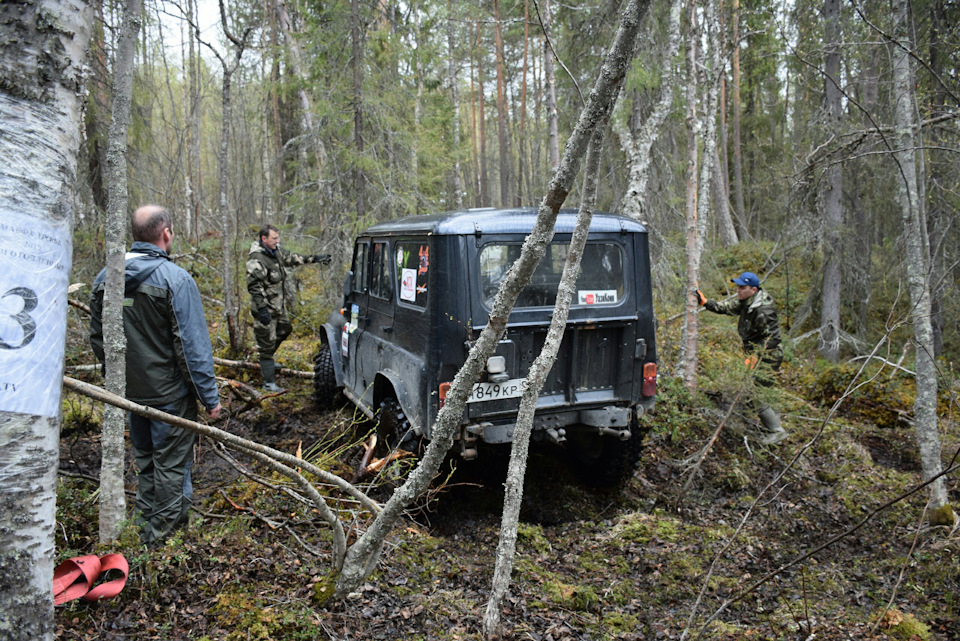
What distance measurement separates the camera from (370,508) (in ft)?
9.50

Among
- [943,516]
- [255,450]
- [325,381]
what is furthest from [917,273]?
[325,381]

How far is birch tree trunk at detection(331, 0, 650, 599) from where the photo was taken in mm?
2211

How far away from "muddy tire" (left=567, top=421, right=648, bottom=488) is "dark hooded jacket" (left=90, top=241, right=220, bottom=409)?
128 inches

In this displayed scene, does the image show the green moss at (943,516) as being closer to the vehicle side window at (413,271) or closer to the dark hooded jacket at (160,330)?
the vehicle side window at (413,271)

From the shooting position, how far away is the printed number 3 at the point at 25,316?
56.1 inches

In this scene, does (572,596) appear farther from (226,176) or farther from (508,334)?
(226,176)

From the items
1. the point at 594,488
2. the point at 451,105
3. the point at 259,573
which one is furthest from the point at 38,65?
the point at 451,105

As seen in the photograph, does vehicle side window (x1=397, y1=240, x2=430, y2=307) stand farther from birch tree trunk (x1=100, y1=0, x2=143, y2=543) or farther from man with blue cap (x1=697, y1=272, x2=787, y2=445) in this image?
man with blue cap (x1=697, y1=272, x2=787, y2=445)

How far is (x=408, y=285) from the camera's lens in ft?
15.6

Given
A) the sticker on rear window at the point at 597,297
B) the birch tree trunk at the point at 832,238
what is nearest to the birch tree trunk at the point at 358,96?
the sticker on rear window at the point at 597,297

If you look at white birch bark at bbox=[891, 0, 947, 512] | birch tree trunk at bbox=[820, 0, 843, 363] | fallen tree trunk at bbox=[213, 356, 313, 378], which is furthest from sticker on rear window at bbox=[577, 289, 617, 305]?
birch tree trunk at bbox=[820, 0, 843, 363]

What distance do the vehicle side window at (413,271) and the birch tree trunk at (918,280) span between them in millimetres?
3832

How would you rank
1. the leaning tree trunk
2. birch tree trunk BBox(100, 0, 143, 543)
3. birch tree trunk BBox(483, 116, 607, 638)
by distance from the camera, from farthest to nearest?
birch tree trunk BBox(100, 0, 143, 543) → birch tree trunk BBox(483, 116, 607, 638) → the leaning tree trunk

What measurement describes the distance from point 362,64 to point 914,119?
284 inches
